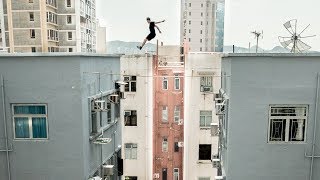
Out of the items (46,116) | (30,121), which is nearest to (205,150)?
(46,116)

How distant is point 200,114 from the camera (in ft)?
59.8

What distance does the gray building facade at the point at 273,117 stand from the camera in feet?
25.9

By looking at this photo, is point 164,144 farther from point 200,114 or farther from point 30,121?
point 30,121

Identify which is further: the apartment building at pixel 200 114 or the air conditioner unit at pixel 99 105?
the apartment building at pixel 200 114

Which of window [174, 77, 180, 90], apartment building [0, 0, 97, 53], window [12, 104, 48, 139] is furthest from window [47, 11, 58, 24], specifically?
window [12, 104, 48, 139]

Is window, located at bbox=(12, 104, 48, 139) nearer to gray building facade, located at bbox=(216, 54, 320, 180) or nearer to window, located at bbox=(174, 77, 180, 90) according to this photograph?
gray building facade, located at bbox=(216, 54, 320, 180)

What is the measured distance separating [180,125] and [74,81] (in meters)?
12.2

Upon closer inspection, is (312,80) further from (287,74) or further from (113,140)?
(113,140)

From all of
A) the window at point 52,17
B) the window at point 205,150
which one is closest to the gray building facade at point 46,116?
the window at point 205,150

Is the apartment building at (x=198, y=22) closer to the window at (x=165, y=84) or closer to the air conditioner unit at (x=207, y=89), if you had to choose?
the window at (x=165, y=84)

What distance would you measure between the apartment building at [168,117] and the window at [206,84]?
1524mm

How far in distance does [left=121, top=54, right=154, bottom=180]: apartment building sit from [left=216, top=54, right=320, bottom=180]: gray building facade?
10615 mm

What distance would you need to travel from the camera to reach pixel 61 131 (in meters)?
8.52

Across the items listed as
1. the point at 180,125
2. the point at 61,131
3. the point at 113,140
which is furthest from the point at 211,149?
the point at 61,131
